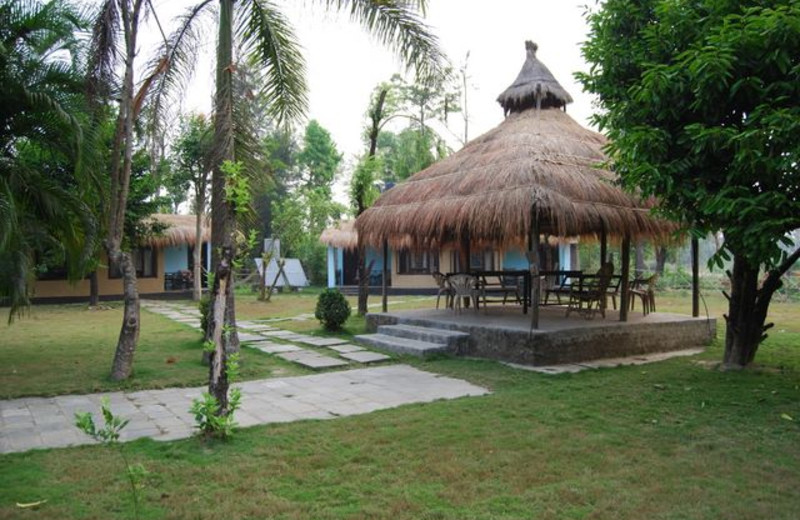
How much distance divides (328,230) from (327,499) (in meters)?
22.2

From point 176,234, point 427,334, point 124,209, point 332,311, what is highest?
point 176,234

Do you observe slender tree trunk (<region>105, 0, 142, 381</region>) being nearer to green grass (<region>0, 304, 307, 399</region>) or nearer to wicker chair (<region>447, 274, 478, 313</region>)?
green grass (<region>0, 304, 307, 399</region>)

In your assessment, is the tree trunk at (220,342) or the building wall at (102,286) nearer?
the tree trunk at (220,342)

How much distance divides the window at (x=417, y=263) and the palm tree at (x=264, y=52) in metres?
16.3

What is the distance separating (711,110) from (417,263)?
1879cm

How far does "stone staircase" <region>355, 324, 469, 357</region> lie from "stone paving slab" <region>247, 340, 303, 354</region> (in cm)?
119

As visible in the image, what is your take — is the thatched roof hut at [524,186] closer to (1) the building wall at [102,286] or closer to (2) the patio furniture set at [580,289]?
(2) the patio furniture set at [580,289]

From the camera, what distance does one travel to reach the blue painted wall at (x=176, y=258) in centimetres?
2412

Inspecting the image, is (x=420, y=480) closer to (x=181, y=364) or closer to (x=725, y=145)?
(x=725, y=145)

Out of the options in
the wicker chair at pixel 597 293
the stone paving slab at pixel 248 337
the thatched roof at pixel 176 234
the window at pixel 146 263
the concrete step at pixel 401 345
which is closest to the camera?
the concrete step at pixel 401 345

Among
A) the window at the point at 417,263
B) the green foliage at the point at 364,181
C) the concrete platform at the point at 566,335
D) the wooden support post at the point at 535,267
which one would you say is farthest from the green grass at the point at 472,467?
the window at the point at 417,263

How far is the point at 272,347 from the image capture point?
969 cm

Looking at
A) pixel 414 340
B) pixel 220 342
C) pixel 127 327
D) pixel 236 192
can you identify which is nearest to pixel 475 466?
pixel 220 342

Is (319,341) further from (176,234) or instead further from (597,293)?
(176,234)
